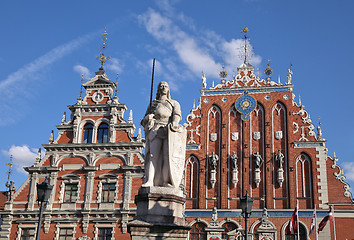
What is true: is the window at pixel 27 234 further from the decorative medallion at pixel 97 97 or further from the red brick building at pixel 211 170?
the decorative medallion at pixel 97 97

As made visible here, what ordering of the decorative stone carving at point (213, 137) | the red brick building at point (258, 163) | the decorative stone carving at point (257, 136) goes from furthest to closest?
1. the decorative stone carving at point (213, 137)
2. the decorative stone carving at point (257, 136)
3. the red brick building at point (258, 163)

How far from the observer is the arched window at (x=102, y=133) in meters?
28.0

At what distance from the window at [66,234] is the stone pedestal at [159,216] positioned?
759 inches

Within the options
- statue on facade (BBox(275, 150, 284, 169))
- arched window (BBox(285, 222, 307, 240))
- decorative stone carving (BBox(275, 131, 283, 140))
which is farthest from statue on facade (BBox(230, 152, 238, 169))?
arched window (BBox(285, 222, 307, 240))

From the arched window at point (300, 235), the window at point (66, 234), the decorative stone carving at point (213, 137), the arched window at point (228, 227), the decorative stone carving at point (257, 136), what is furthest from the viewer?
the decorative stone carving at point (213, 137)

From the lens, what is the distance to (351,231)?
24.3 meters

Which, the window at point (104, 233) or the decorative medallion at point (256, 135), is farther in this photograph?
the decorative medallion at point (256, 135)

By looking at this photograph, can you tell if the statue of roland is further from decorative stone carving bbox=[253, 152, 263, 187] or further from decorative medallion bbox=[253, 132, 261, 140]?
decorative medallion bbox=[253, 132, 261, 140]

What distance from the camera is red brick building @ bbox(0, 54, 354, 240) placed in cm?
2544

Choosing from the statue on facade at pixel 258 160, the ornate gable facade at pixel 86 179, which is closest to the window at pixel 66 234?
the ornate gable facade at pixel 86 179

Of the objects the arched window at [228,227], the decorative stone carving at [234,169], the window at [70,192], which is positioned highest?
the decorative stone carving at [234,169]

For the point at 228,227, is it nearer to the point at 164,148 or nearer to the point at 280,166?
the point at 280,166

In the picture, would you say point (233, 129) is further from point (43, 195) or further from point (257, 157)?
point (43, 195)

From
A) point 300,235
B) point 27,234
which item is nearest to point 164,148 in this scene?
A: point 300,235
